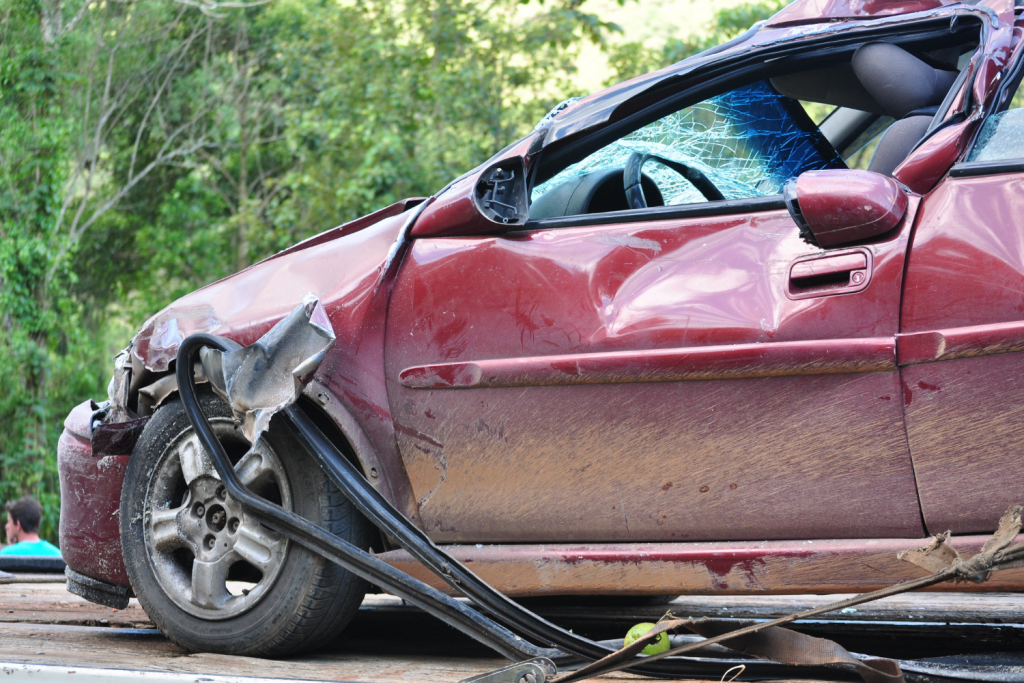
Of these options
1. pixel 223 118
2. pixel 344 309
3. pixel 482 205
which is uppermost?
pixel 223 118

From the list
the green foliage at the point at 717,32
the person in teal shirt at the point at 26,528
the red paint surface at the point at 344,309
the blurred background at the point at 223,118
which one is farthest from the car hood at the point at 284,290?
the green foliage at the point at 717,32

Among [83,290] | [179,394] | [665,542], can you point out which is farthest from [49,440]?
[665,542]

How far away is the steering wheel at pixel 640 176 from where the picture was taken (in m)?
2.85

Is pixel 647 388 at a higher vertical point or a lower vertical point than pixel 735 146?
lower

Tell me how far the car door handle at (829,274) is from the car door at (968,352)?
0.32 feet

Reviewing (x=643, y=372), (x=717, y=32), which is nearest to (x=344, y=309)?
(x=643, y=372)

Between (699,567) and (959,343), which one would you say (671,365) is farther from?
(959,343)

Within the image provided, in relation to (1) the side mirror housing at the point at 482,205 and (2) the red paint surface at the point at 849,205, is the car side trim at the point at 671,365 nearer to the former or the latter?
(2) the red paint surface at the point at 849,205

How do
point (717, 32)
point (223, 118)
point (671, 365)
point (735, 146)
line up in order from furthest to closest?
point (223, 118)
point (717, 32)
point (735, 146)
point (671, 365)

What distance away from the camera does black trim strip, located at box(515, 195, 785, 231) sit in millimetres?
2201

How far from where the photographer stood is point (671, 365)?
2133mm

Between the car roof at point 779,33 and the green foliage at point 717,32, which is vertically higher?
the green foliage at point 717,32

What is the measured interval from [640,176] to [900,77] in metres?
0.83

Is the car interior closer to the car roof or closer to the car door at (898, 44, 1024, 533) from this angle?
the car roof
